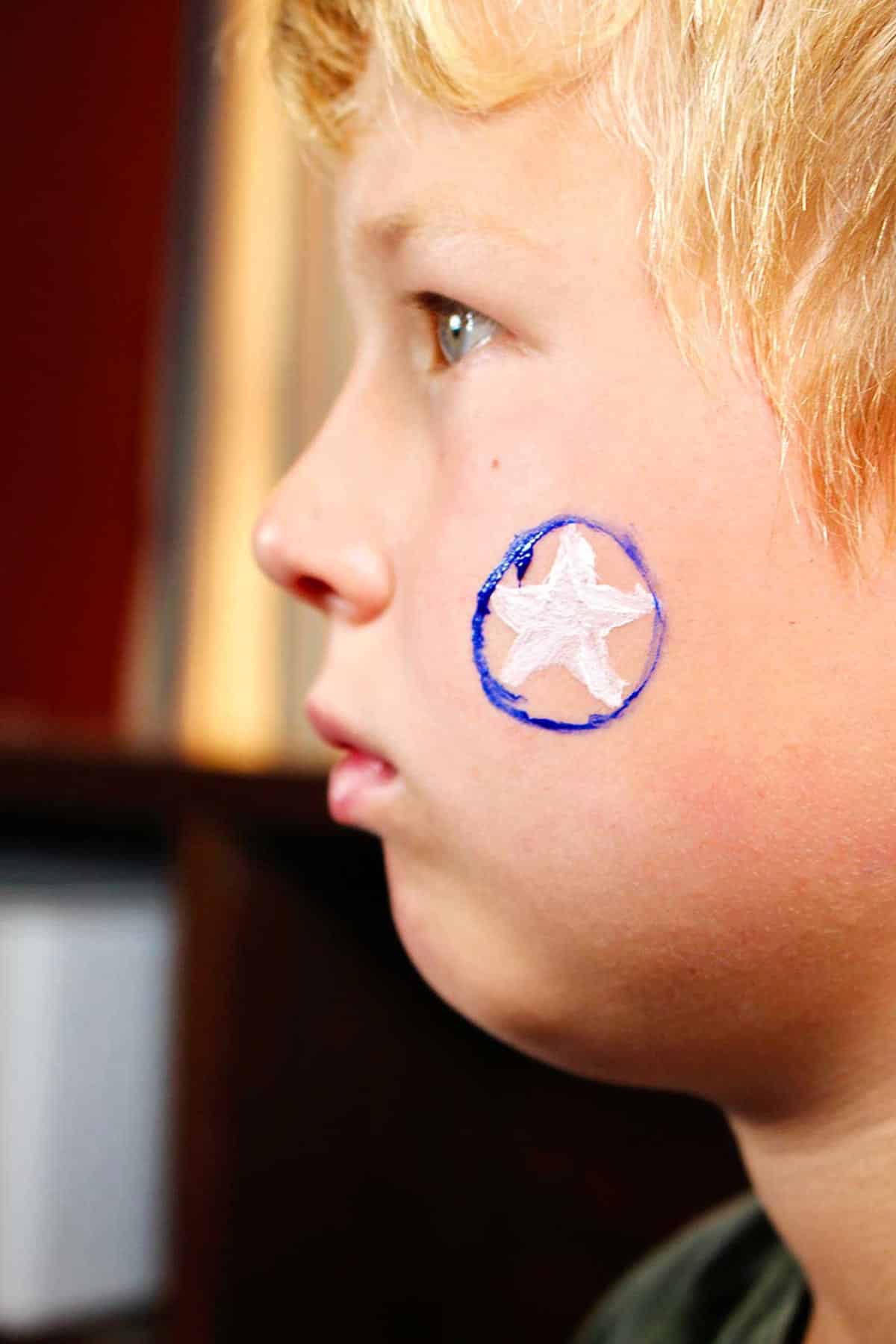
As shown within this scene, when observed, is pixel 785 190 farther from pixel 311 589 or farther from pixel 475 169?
pixel 311 589

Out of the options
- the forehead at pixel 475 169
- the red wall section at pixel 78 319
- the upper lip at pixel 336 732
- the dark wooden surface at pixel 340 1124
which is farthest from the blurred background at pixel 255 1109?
the red wall section at pixel 78 319

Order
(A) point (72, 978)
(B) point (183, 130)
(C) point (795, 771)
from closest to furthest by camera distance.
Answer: (C) point (795, 771) < (A) point (72, 978) < (B) point (183, 130)

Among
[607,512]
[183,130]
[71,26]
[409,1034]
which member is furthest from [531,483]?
[71,26]

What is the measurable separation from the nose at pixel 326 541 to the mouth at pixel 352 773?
0.04 metres

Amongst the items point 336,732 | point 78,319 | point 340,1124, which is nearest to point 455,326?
point 336,732

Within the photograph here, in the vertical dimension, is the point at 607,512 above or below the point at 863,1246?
above

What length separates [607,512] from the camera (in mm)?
387

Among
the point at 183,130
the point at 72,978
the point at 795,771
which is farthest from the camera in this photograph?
the point at 183,130

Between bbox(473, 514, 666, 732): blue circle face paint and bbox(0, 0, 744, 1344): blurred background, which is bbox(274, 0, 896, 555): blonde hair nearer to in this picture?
bbox(473, 514, 666, 732): blue circle face paint

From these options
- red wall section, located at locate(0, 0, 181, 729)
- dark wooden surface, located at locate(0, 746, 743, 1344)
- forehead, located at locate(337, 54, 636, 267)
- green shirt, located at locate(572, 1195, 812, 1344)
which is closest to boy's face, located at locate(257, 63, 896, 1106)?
forehead, located at locate(337, 54, 636, 267)

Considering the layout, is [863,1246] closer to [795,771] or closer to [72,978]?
[795,771]

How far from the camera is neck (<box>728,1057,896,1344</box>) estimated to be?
1.37 feet

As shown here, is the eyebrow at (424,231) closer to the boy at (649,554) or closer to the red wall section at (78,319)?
the boy at (649,554)

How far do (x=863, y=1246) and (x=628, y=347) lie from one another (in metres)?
0.28
